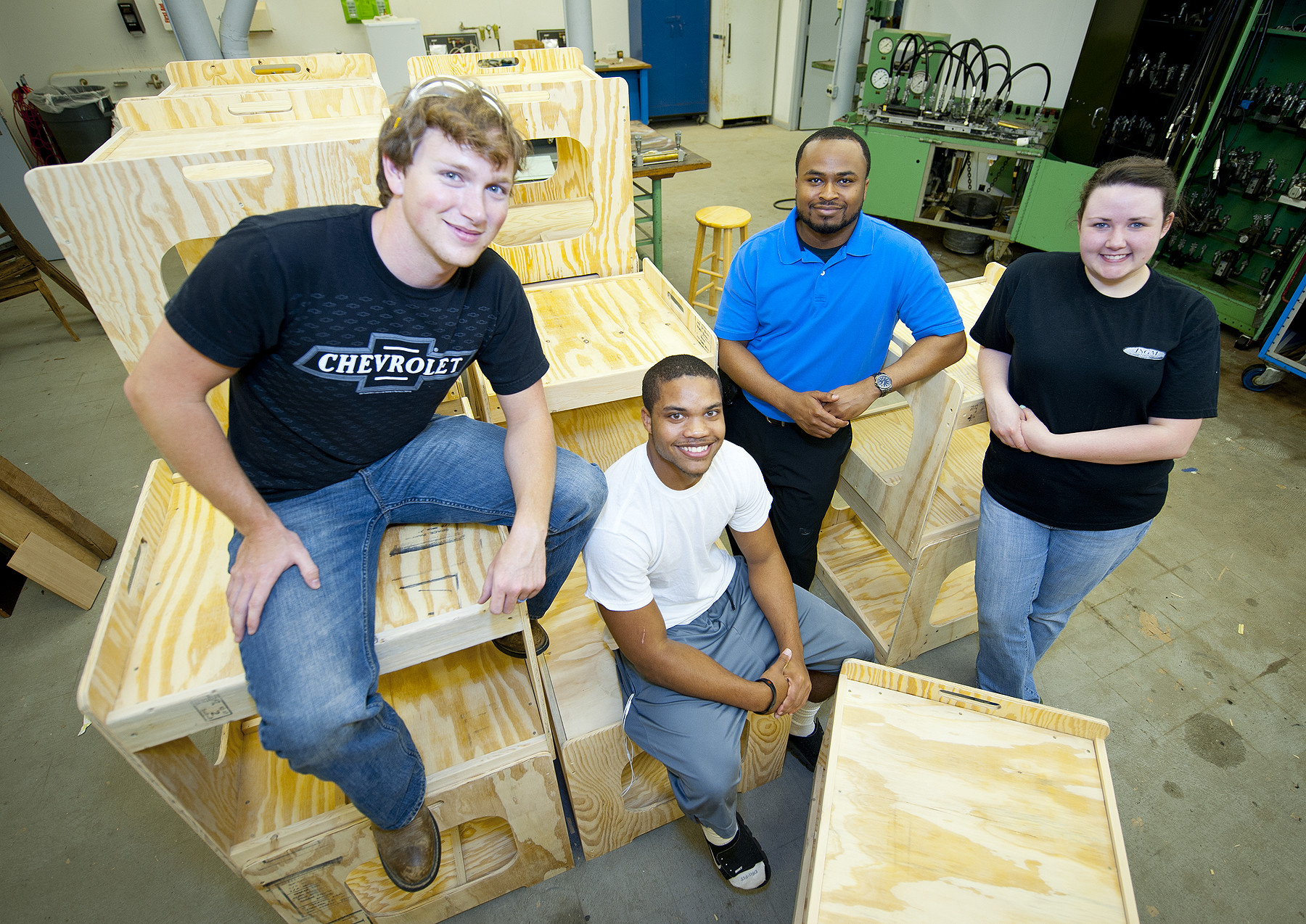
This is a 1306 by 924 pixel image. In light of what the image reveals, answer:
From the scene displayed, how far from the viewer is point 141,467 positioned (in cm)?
377

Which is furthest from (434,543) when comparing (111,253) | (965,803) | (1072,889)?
(1072,889)

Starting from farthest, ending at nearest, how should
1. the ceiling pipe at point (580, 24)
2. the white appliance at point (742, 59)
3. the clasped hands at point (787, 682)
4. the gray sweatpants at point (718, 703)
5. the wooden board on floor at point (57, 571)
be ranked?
the white appliance at point (742, 59) < the ceiling pipe at point (580, 24) < the wooden board on floor at point (57, 571) < the clasped hands at point (787, 682) < the gray sweatpants at point (718, 703)

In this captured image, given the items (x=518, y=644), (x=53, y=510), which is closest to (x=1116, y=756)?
(x=518, y=644)

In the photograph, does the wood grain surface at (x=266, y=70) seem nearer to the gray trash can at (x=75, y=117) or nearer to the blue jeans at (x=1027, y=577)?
the blue jeans at (x=1027, y=577)

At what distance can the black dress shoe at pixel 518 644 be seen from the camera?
6.68ft

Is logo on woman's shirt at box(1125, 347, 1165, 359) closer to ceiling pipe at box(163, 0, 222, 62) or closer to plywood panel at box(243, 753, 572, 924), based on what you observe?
plywood panel at box(243, 753, 572, 924)

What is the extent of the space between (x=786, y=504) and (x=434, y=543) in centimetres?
132

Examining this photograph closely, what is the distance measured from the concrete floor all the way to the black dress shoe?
29.3 inches

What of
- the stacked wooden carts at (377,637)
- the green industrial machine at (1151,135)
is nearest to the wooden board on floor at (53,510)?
the stacked wooden carts at (377,637)

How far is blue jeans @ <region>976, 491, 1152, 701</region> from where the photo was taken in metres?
2.02

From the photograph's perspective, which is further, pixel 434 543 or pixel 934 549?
pixel 934 549

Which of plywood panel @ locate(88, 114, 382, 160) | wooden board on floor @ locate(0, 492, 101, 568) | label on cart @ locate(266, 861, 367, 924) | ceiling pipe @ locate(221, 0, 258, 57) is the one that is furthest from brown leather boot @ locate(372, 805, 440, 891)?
ceiling pipe @ locate(221, 0, 258, 57)

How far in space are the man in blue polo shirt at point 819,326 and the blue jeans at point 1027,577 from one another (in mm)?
567

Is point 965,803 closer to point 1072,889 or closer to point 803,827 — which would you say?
point 1072,889
